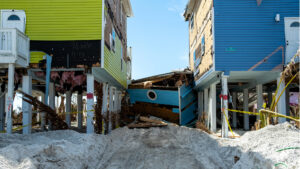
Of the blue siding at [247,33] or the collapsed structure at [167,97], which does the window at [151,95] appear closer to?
the collapsed structure at [167,97]

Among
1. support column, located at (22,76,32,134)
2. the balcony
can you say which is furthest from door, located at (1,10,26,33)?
support column, located at (22,76,32,134)

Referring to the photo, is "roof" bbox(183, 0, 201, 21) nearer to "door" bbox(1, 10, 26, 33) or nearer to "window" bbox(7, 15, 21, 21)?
"door" bbox(1, 10, 26, 33)

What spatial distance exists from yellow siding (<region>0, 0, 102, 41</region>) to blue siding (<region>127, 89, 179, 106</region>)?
25.8 ft

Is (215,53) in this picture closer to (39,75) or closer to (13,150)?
(39,75)

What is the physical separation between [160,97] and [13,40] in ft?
34.5

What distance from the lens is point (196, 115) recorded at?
21.5 m

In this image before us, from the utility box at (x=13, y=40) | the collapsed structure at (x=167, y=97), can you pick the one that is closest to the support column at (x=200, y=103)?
the collapsed structure at (x=167, y=97)

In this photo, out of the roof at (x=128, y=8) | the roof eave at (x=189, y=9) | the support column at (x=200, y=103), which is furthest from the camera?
the roof at (x=128, y=8)

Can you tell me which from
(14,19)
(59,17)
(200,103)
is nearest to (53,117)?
(59,17)

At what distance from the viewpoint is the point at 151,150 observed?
9.66m

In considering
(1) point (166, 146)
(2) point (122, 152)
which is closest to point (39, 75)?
(2) point (122, 152)

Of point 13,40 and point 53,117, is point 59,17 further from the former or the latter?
point 53,117

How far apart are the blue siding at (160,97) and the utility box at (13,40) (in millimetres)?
9259

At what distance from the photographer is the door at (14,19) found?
1239cm
